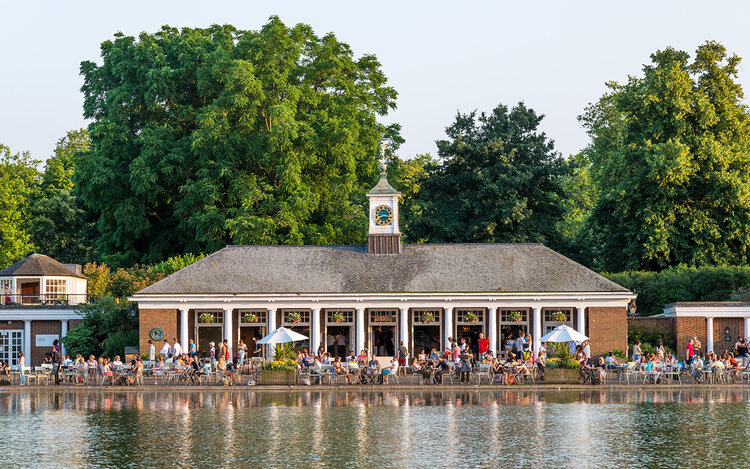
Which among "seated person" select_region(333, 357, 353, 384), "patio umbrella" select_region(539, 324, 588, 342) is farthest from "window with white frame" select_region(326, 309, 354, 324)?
"patio umbrella" select_region(539, 324, 588, 342)

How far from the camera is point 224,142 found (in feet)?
187

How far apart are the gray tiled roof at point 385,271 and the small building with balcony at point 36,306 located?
22.1 ft

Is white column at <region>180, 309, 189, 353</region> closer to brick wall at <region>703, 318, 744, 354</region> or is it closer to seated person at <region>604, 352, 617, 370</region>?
seated person at <region>604, 352, 617, 370</region>

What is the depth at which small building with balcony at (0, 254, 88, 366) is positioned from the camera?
1923 inches

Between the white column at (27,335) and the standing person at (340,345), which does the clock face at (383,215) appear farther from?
the white column at (27,335)

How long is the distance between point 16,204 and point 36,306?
27.1 metres

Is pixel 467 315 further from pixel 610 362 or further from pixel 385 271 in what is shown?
pixel 610 362

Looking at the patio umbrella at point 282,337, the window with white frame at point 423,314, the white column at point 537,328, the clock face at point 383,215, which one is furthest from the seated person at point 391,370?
the clock face at point 383,215

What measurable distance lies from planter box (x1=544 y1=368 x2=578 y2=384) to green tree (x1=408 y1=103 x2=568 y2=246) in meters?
23.9

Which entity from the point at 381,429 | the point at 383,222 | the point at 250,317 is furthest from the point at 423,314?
the point at 381,429

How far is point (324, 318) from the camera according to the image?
1847 inches

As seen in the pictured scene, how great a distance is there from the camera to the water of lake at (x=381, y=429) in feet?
69.2

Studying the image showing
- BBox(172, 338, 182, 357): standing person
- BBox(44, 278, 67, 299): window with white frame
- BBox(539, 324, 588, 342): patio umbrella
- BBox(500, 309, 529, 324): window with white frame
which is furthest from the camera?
BBox(44, 278, 67, 299): window with white frame

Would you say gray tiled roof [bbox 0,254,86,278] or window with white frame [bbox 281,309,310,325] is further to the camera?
gray tiled roof [bbox 0,254,86,278]
